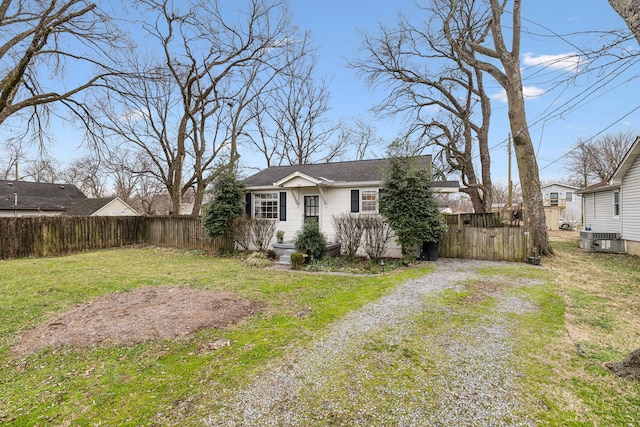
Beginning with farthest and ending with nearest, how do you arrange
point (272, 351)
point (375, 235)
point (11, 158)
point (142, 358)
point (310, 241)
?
1. point (11, 158)
2. point (375, 235)
3. point (310, 241)
4. point (272, 351)
5. point (142, 358)

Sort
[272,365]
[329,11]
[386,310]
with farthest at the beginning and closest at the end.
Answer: [329,11] < [386,310] < [272,365]

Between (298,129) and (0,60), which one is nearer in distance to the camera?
(0,60)

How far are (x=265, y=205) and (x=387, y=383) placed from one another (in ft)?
34.4

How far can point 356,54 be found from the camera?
706 inches

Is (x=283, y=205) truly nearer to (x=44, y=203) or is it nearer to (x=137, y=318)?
(x=137, y=318)

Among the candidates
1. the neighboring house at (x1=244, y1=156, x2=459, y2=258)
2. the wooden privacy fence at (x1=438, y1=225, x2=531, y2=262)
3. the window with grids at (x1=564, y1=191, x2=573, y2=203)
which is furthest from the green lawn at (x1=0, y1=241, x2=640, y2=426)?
the window with grids at (x1=564, y1=191, x2=573, y2=203)

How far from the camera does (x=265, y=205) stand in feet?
41.4

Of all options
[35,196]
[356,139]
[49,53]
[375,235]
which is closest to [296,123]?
[356,139]

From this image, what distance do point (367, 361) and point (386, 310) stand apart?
187cm

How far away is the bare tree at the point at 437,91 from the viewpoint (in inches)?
667

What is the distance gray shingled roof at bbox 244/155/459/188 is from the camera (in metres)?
11.2

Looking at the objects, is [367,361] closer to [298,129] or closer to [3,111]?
[3,111]

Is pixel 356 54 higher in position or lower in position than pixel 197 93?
higher

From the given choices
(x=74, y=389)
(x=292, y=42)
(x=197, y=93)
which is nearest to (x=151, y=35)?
(x=197, y=93)
